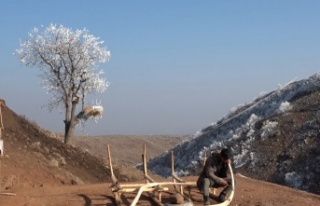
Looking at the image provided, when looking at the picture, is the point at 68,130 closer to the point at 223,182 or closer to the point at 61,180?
the point at 61,180

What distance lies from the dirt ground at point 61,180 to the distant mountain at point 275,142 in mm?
5591

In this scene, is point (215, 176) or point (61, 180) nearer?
point (215, 176)

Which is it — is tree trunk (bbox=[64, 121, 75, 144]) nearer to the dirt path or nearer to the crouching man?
the dirt path

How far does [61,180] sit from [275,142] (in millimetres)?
12359

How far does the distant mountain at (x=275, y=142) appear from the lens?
958 inches

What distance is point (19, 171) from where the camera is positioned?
1678cm

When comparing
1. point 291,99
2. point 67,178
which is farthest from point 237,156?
point 67,178

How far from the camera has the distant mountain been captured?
24.3m

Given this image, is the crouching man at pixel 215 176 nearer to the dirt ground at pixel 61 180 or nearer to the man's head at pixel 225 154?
the man's head at pixel 225 154

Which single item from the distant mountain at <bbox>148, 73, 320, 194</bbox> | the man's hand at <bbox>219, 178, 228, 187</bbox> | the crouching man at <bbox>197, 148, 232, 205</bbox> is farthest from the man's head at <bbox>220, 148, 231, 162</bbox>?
the distant mountain at <bbox>148, 73, 320, 194</bbox>

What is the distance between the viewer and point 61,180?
59.7 feet

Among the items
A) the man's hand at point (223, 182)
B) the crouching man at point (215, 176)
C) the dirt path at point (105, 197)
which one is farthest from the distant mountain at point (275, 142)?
the man's hand at point (223, 182)

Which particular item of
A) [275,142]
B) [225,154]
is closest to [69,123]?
[275,142]

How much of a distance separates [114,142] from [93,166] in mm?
34908
